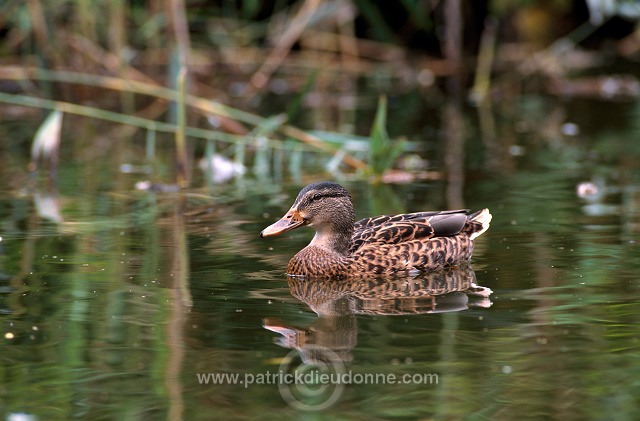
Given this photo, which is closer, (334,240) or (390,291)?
(390,291)

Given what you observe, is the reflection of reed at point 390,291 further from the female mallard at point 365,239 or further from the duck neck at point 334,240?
the duck neck at point 334,240

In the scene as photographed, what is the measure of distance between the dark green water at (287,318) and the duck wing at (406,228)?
0.90 ft

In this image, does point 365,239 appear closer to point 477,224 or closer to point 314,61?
point 477,224

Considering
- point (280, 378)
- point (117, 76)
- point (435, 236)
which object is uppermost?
point (117, 76)

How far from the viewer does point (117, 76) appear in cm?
1395

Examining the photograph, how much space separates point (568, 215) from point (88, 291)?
3.62 metres

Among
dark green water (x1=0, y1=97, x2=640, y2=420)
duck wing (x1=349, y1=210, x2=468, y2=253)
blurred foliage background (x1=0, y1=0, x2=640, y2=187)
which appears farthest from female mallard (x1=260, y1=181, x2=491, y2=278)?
blurred foliage background (x1=0, y1=0, x2=640, y2=187)

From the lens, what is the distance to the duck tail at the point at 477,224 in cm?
741

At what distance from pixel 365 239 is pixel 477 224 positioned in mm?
786

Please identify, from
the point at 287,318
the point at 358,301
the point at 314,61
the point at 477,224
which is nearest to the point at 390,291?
the point at 358,301

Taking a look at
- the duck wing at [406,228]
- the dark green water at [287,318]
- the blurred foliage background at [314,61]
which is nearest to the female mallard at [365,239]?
the duck wing at [406,228]

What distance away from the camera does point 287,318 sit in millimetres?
5820

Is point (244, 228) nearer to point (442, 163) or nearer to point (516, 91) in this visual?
point (442, 163)

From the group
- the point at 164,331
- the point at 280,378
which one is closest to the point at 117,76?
the point at 164,331
